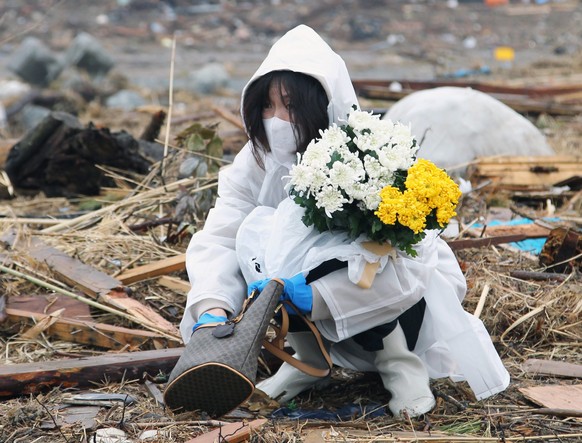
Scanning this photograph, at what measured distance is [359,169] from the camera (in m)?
2.84

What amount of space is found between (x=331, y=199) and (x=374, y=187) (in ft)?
0.48

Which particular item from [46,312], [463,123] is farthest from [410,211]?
[463,123]

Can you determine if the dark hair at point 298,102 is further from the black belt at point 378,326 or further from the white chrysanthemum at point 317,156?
the black belt at point 378,326

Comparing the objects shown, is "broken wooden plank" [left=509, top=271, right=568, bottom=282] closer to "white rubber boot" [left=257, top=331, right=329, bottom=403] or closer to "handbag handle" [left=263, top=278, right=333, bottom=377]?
"white rubber boot" [left=257, top=331, right=329, bottom=403]

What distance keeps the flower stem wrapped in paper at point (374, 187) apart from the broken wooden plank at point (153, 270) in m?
1.55

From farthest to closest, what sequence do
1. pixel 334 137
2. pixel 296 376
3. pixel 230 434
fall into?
pixel 296 376
pixel 334 137
pixel 230 434

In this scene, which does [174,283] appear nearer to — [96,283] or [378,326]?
[96,283]

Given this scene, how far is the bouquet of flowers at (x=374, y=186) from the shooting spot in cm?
276

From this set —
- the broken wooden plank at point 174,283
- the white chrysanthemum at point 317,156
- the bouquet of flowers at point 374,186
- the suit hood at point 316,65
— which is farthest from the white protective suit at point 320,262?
the broken wooden plank at point 174,283

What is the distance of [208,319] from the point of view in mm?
3008

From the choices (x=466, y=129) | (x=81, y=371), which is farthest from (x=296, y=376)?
(x=466, y=129)

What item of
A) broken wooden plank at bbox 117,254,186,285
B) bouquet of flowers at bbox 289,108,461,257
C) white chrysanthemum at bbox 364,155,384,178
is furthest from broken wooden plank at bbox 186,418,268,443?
broken wooden plank at bbox 117,254,186,285

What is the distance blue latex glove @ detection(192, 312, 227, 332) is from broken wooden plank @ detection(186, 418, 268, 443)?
1.30ft

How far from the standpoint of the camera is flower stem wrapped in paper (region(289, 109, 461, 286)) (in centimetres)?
277
